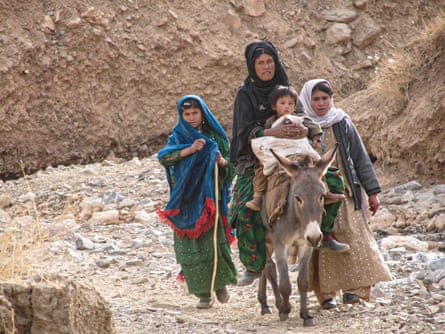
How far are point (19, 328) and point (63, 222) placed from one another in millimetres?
6907

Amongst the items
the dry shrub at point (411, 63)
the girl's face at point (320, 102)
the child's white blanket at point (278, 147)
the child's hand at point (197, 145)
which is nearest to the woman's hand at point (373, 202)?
the girl's face at point (320, 102)

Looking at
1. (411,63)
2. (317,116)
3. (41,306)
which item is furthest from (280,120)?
(411,63)

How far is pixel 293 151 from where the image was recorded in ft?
20.5

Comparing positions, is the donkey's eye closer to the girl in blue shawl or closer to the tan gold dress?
the tan gold dress

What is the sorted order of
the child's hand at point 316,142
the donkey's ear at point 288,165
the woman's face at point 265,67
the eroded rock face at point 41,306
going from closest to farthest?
the eroded rock face at point 41,306
the donkey's ear at point 288,165
the child's hand at point 316,142
the woman's face at point 265,67

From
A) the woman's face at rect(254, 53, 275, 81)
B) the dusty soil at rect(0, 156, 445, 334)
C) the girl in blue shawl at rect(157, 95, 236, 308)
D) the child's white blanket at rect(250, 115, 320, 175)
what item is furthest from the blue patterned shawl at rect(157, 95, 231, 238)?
the child's white blanket at rect(250, 115, 320, 175)

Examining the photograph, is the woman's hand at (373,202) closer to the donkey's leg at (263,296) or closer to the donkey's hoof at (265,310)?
the donkey's leg at (263,296)

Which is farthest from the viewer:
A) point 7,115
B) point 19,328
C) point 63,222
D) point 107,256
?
point 7,115

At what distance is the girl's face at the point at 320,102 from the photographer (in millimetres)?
6891

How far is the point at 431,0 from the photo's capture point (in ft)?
58.8

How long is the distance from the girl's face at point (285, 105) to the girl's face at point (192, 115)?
1.17 m

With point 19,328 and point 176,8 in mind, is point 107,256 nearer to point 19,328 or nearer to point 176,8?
point 19,328

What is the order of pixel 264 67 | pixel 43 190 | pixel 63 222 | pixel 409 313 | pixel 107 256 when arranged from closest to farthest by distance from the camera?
pixel 409 313 < pixel 264 67 < pixel 107 256 < pixel 63 222 < pixel 43 190

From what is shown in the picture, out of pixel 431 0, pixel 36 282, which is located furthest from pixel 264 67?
pixel 431 0
